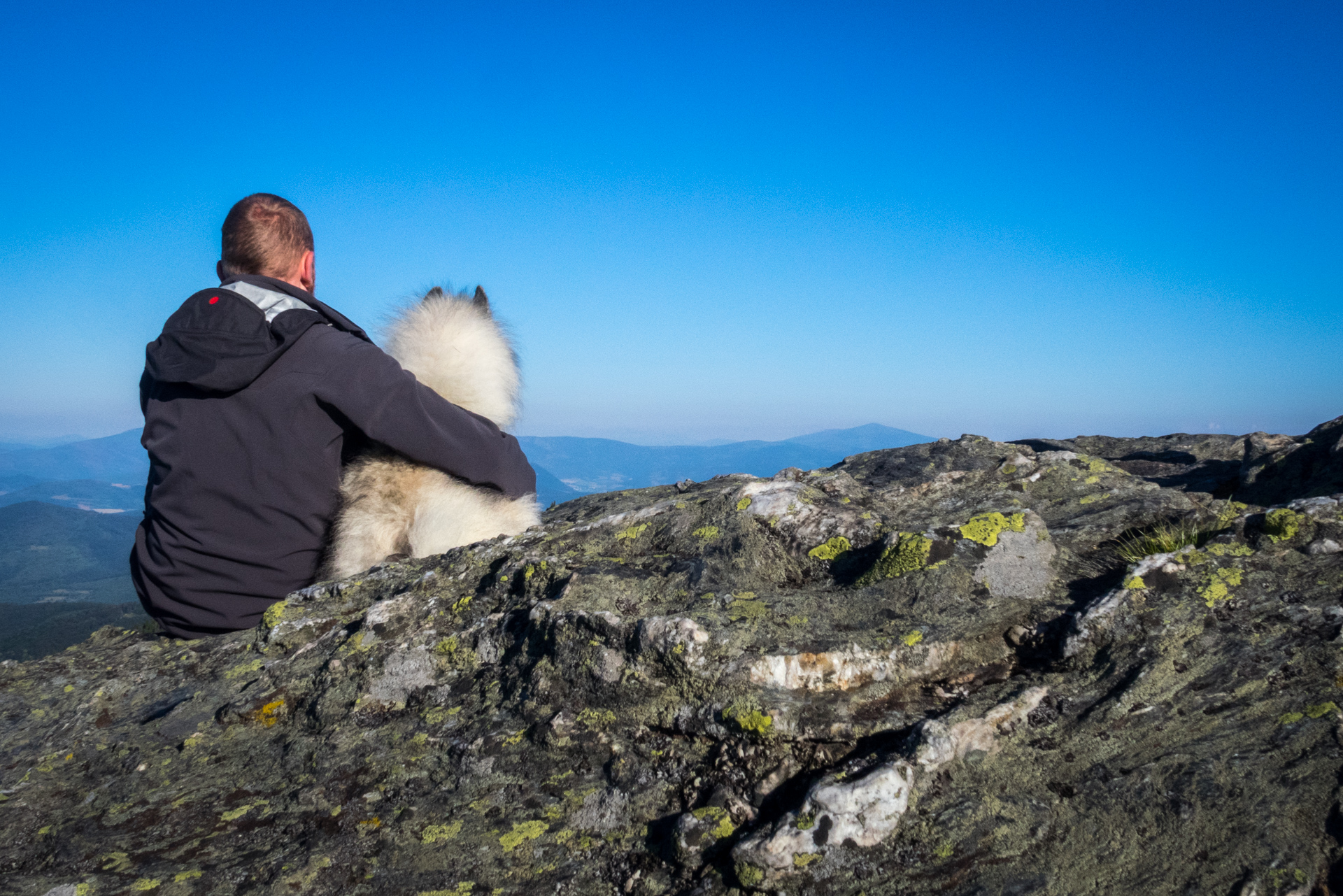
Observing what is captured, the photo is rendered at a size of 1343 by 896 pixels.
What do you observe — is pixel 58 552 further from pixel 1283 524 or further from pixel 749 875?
pixel 1283 524

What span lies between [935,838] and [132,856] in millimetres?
2834

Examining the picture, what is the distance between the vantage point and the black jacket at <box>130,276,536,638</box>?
425 cm

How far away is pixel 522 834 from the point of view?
104 inches

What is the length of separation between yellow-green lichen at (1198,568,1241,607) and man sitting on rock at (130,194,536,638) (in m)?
4.06

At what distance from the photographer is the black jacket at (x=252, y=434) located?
425cm

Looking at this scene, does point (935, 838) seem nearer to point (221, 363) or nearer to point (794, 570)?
point (794, 570)

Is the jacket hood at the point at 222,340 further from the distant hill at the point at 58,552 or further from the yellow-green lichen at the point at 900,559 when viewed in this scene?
the distant hill at the point at 58,552

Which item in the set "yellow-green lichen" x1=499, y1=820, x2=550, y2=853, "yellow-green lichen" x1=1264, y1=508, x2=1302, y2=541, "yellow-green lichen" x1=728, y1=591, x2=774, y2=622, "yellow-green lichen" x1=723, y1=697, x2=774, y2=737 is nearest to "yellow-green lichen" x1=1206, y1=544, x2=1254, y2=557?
"yellow-green lichen" x1=1264, y1=508, x2=1302, y2=541

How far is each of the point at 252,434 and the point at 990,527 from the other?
14.4 feet

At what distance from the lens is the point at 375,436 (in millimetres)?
4402

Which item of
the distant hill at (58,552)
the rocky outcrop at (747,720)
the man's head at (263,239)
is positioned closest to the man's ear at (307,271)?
the man's head at (263,239)

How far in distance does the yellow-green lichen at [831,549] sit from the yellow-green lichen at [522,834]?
203cm

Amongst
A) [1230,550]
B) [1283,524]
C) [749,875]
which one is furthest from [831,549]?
[1283,524]

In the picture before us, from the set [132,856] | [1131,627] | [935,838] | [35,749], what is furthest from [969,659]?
[35,749]
